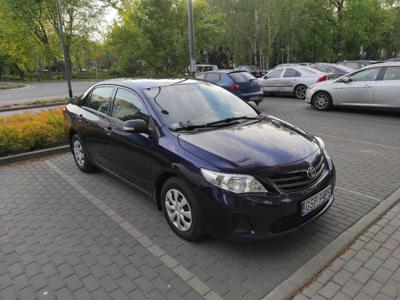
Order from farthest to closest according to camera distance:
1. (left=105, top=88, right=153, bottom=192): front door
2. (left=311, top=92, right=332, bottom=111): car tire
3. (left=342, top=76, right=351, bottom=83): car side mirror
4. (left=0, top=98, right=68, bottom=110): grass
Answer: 1. (left=0, top=98, right=68, bottom=110): grass
2. (left=311, top=92, right=332, bottom=111): car tire
3. (left=342, top=76, right=351, bottom=83): car side mirror
4. (left=105, top=88, right=153, bottom=192): front door

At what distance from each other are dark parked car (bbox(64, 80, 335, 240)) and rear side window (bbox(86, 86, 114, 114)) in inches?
1.8

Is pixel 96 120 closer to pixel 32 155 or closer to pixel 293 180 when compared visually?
pixel 32 155

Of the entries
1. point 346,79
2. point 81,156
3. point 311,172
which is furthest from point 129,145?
point 346,79

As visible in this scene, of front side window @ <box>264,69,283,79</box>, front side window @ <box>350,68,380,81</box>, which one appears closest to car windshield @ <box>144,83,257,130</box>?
front side window @ <box>350,68,380,81</box>

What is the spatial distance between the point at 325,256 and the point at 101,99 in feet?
12.3

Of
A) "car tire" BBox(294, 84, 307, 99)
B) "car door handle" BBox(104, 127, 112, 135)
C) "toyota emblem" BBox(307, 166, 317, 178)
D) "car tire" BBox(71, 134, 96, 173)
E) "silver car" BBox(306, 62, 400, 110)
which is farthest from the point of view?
"car tire" BBox(294, 84, 307, 99)

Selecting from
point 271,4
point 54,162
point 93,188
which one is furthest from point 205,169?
point 271,4

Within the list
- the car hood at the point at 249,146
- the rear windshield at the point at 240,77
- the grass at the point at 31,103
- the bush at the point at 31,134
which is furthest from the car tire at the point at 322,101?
the grass at the point at 31,103

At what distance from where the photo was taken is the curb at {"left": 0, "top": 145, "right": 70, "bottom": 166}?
6.55 metres

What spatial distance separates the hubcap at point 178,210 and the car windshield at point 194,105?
0.76 metres

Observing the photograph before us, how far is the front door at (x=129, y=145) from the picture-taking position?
3.86 meters

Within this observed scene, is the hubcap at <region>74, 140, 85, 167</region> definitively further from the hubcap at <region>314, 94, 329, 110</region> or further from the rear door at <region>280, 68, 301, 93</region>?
the rear door at <region>280, 68, 301, 93</region>

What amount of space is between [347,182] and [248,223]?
2.63 metres

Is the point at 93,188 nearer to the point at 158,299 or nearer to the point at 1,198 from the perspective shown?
the point at 1,198
